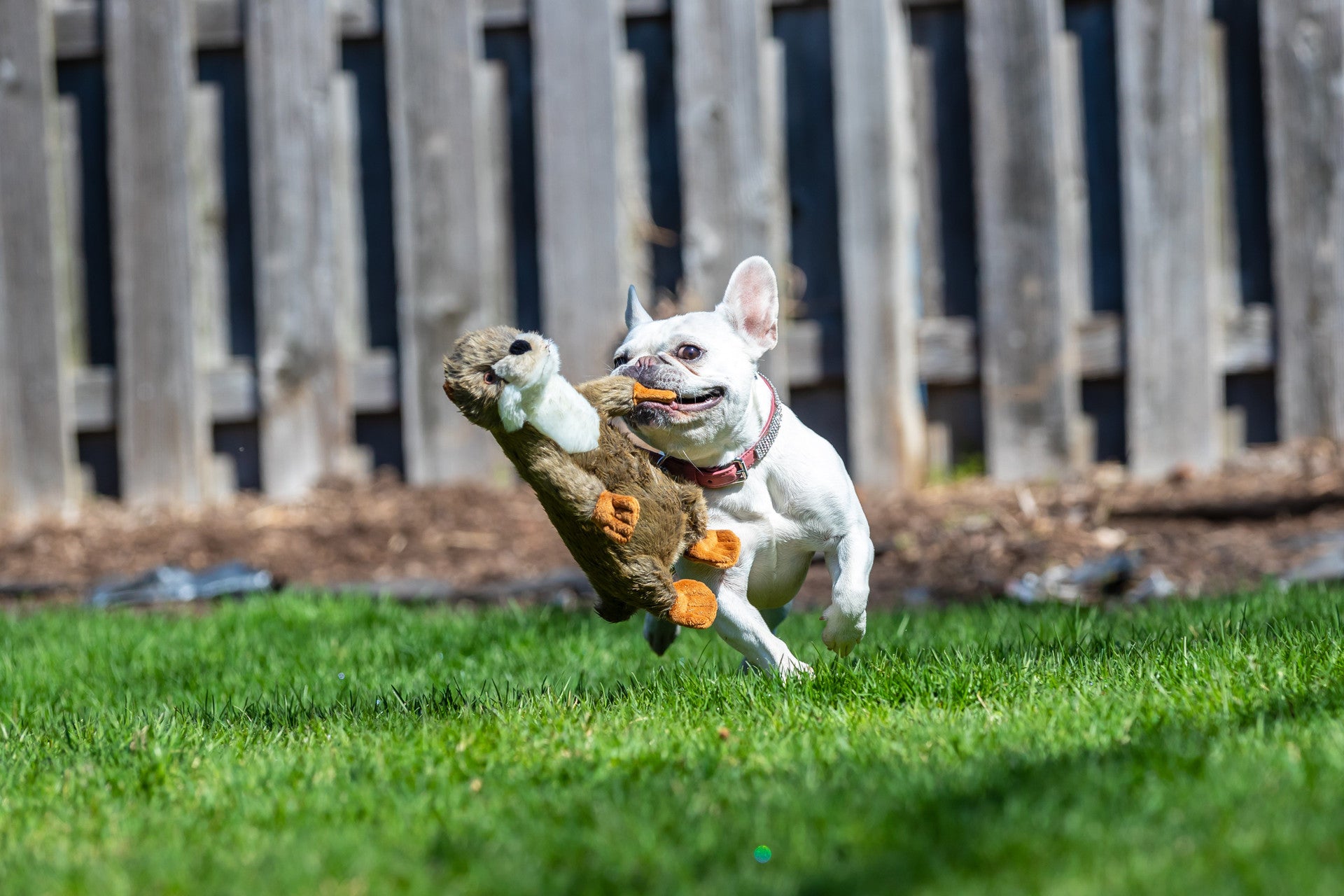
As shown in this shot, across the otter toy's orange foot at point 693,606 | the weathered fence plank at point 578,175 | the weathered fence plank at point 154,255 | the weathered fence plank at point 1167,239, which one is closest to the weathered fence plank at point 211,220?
the weathered fence plank at point 154,255

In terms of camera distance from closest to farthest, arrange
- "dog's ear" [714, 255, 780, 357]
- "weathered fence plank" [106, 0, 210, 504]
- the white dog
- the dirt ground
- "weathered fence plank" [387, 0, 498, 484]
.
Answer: the white dog
"dog's ear" [714, 255, 780, 357]
the dirt ground
"weathered fence plank" [387, 0, 498, 484]
"weathered fence plank" [106, 0, 210, 504]

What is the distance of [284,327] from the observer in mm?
7121

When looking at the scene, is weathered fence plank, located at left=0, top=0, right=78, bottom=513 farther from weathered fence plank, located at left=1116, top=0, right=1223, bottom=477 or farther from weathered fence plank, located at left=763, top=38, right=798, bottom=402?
weathered fence plank, located at left=1116, top=0, right=1223, bottom=477

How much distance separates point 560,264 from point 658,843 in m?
5.30

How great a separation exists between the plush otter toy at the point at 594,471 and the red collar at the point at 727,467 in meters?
0.09

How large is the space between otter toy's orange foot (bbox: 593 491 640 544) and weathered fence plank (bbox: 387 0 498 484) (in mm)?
4315

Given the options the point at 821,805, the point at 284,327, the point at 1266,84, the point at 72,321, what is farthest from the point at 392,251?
the point at 821,805

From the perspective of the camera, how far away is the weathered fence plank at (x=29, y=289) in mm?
7203

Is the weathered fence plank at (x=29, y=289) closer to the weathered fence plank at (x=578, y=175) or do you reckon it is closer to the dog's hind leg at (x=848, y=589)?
the weathered fence plank at (x=578, y=175)

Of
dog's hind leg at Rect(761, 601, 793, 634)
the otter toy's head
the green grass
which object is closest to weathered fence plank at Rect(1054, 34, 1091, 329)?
the green grass

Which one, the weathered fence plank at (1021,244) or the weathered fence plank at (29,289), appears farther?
the weathered fence plank at (29,289)

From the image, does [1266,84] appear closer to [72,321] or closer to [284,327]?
[284,327]

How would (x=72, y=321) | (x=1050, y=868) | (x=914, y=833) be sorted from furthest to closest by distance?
(x=72, y=321) → (x=914, y=833) → (x=1050, y=868)

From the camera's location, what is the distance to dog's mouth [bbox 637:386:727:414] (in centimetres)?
296
